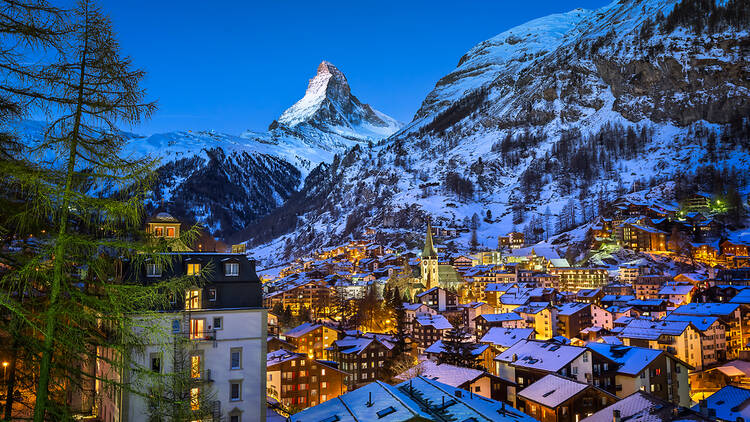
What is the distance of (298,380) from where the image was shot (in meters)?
43.4

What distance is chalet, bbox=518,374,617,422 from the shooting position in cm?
3303

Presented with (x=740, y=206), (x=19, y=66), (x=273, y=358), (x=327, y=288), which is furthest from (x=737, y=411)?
(x=740, y=206)

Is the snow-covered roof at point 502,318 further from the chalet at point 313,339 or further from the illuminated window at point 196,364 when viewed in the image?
the illuminated window at point 196,364

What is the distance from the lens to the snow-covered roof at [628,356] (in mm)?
40719

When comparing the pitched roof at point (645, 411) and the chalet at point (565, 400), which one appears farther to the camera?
the chalet at point (565, 400)

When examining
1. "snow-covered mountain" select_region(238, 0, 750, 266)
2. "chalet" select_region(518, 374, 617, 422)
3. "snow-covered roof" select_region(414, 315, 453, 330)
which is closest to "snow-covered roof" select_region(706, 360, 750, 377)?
"chalet" select_region(518, 374, 617, 422)

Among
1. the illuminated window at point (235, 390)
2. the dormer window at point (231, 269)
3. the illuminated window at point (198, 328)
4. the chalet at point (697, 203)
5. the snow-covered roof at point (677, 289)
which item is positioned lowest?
the snow-covered roof at point (677, 289)

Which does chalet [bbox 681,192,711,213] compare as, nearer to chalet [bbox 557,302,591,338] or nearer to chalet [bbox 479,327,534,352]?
chalet [bbox 557,302,591,338]

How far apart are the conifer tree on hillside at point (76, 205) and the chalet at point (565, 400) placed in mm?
30710

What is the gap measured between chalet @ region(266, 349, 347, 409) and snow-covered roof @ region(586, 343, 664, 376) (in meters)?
21.5

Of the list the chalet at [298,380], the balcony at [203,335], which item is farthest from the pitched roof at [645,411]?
the chalet at [298,380]

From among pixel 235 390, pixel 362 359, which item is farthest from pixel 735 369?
pixel 235 390

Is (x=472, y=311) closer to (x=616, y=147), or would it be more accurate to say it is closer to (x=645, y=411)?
(x=645, y=411)

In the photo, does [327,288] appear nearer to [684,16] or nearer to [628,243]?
[628,243]
